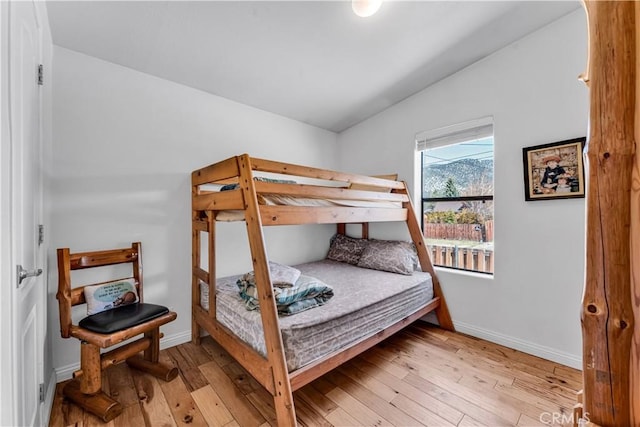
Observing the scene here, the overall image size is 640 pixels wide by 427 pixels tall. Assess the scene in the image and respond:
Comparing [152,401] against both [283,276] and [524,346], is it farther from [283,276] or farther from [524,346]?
[524,346]

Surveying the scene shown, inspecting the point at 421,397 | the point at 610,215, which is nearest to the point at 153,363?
the point at 421,397

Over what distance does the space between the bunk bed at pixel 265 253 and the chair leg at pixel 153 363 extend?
339mm

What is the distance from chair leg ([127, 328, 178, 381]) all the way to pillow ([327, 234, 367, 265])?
2.03 meters

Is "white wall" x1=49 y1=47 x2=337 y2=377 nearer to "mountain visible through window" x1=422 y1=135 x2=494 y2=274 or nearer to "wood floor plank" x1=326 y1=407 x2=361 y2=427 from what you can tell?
"wood floor plank" x1=326 y1=407 x2=361 y2=427

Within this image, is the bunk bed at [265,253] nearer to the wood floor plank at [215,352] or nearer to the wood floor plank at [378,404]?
the wood floor plank at [215,352]

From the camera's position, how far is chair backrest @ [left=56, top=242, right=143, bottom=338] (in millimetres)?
1549

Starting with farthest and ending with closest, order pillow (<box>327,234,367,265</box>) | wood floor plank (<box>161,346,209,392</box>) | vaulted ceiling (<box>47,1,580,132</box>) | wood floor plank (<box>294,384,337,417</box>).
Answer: pillow (<box>327,234,367,265</box>)
wood floor plank (<box>161,346,209,392</box>)
vaulted ceiling (<box>47,1,580,132</box>)
wood floor plank (<box>294,384,337,417</box>)

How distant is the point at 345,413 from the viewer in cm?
149

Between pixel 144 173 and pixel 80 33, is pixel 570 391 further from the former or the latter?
pixel 80 33

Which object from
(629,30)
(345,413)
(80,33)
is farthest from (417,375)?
(80,33)

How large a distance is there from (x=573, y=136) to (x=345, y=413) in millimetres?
2515

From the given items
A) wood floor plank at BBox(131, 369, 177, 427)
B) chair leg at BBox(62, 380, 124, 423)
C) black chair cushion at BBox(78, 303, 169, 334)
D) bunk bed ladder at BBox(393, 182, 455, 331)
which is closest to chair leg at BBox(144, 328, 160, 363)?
wood floor plank at BBox(131, 369, 177, 427)

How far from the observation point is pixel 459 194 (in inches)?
104

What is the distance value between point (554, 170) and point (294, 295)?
2.22 meters
